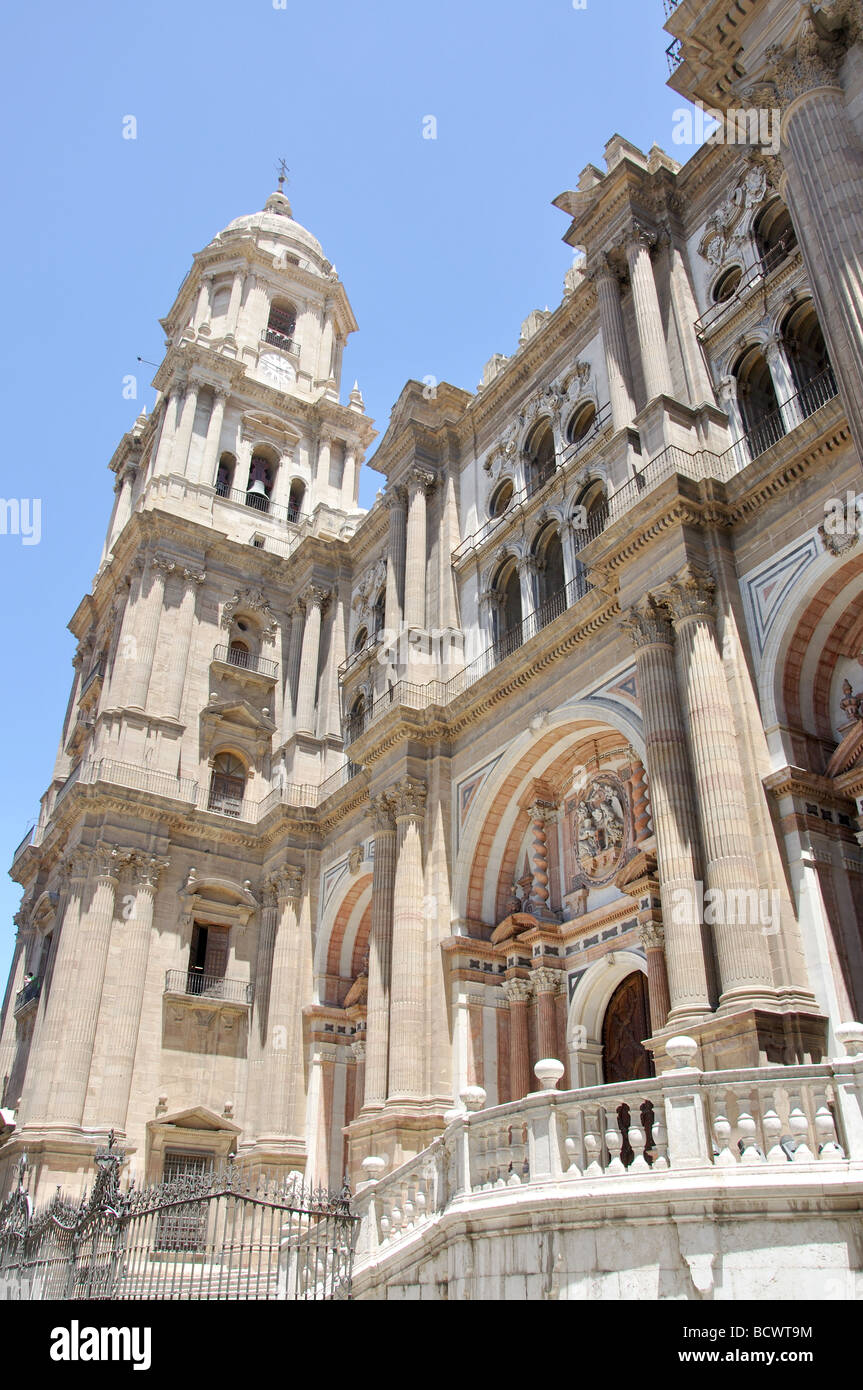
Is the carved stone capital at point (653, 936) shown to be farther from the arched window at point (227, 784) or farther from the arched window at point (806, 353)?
the arched window at point (227, 784)

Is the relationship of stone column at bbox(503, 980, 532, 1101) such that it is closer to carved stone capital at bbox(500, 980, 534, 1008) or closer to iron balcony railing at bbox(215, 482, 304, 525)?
carved stone capital at bbox(500, 980, 534, 1008)

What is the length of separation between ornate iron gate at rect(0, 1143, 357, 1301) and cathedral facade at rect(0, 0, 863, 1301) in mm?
1418

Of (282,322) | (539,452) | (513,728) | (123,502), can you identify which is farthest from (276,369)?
(513,728)

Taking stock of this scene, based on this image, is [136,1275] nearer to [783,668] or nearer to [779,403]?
[783,668]

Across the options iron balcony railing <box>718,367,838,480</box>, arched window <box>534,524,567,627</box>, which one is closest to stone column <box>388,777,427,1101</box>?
arched window <box>534,524,567,627</box>

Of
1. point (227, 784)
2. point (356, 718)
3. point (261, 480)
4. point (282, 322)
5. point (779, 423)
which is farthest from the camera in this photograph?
point (282, 322)

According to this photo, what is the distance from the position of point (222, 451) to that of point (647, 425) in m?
21.0

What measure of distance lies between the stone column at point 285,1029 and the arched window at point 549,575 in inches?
417

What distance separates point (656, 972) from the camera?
17.3 meters

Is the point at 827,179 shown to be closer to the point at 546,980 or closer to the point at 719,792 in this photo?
the point at 719,792

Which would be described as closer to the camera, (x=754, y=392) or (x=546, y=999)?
(x=754, y=392)

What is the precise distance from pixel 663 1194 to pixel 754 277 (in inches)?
623

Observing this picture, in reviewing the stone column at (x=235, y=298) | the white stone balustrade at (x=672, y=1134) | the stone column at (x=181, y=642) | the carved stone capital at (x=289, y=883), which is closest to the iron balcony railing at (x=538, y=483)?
the carved stone capital at (x=289, y=883)

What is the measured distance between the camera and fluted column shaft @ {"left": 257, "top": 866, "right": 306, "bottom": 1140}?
1009 inches
